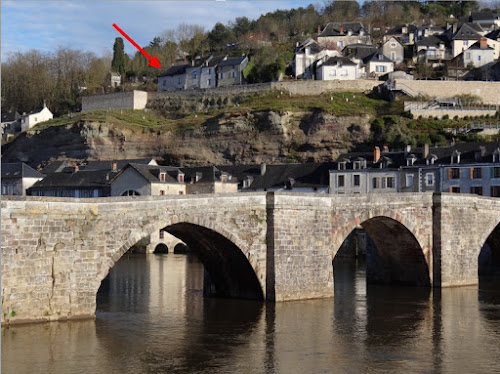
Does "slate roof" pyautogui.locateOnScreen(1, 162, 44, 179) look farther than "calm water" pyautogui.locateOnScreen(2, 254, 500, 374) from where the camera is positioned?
Yes

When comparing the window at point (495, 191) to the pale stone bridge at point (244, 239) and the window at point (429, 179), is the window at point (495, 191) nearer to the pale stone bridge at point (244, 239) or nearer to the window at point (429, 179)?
the window at point (429, 179)

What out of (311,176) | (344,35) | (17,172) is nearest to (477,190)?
(311,176)

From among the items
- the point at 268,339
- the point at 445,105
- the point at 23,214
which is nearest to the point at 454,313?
the point at 268,339

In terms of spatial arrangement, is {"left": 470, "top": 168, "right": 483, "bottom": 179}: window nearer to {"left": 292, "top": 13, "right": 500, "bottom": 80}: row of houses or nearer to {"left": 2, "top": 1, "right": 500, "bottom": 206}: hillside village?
{"left": 2, "top": 1, "right": 500, "bottom": 206}: hillside village

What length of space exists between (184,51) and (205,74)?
16.0 m

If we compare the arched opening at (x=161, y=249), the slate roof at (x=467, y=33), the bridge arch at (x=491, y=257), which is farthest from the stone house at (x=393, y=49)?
the bridge arch at (x=491, y=257)

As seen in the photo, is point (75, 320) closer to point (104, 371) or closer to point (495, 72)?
point (104, 371)

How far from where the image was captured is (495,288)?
3231 cm

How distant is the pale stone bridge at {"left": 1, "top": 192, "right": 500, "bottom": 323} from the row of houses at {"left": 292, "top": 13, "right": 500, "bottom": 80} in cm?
4819

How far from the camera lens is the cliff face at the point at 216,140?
71.7 meters

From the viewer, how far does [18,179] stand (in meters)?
63.6

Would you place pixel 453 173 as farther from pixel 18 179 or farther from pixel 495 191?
pixel 18 179

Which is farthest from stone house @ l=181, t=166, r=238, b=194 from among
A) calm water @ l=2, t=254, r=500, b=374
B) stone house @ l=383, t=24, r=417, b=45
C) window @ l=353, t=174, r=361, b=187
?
stone house @ l=383, t=24, r=417, b=45

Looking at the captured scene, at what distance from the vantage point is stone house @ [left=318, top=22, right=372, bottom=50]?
90062mm
